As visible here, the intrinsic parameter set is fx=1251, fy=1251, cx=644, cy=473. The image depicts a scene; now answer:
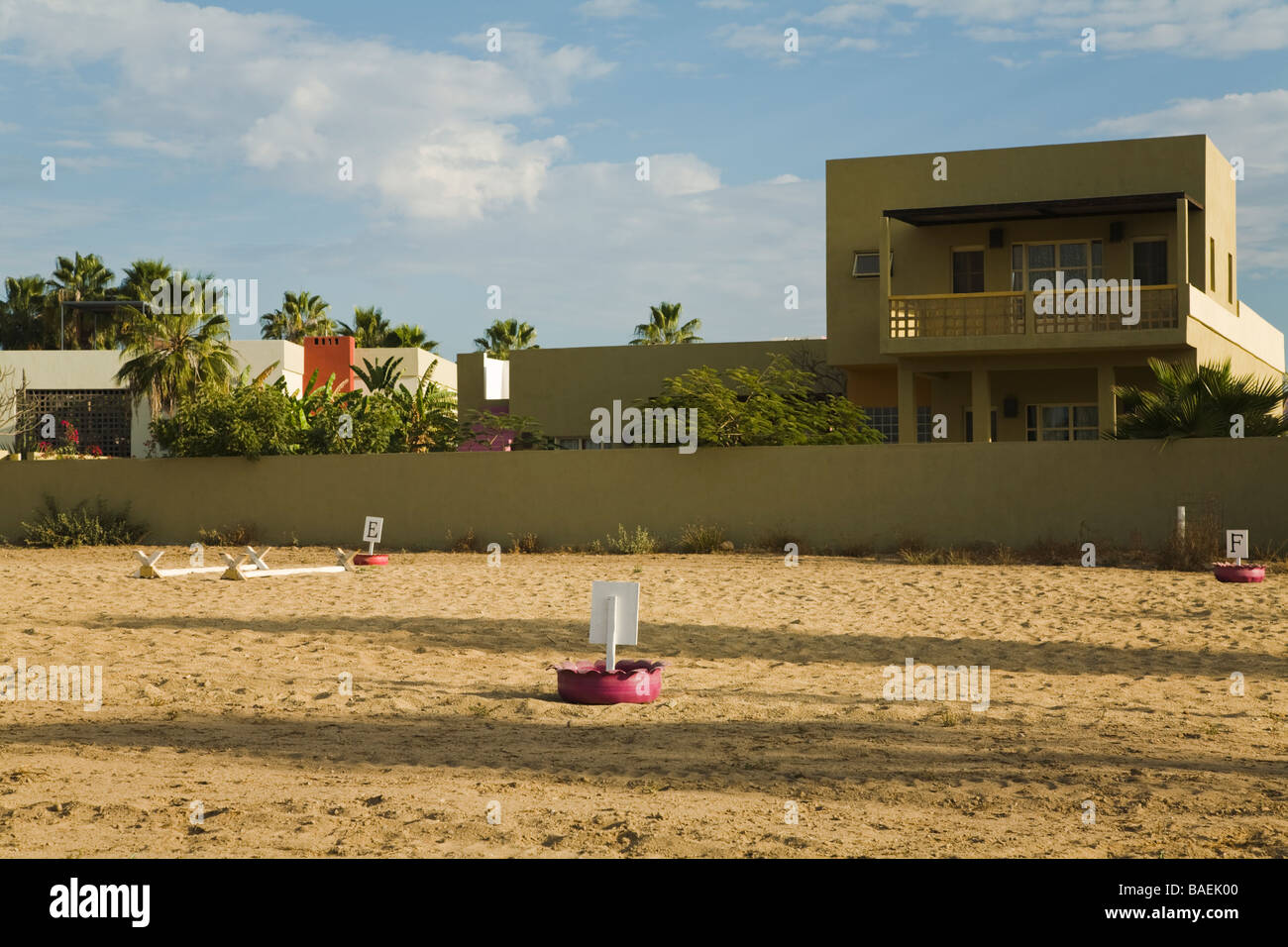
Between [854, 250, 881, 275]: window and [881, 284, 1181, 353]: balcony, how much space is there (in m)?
2.04

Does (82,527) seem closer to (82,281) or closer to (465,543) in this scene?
(465,543)

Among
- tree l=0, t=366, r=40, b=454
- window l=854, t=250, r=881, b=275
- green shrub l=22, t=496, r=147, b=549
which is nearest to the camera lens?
green shrub l=22, t=496, r=147, b=549

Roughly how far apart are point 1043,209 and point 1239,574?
517 inches

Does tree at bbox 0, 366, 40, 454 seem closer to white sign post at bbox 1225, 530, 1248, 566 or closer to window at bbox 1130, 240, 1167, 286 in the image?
window at bbox 1130, 240, 1167, 286

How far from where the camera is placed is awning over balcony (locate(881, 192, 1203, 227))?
89.4ft

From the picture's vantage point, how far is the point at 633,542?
23.7 meters

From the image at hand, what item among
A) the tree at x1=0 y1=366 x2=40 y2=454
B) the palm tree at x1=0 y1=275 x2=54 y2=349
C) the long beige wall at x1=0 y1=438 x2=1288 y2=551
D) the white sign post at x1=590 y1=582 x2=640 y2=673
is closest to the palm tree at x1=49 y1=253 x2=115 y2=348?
the palm tree at x1=0 y1=275 x2=54 y2=349

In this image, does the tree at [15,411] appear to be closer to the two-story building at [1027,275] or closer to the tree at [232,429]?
the tree at [232,429]

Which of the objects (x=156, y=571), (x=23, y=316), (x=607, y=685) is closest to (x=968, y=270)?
(x=156, y=571)

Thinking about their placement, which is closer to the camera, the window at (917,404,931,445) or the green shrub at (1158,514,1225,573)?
the green shrub at (1158,514,1225,573)

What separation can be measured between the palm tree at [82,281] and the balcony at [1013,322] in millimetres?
52126

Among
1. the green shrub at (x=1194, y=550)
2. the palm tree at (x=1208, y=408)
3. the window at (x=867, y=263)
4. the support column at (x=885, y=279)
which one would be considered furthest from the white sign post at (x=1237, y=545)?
the window at (x=867, y=263)

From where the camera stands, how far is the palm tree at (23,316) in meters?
68.4
